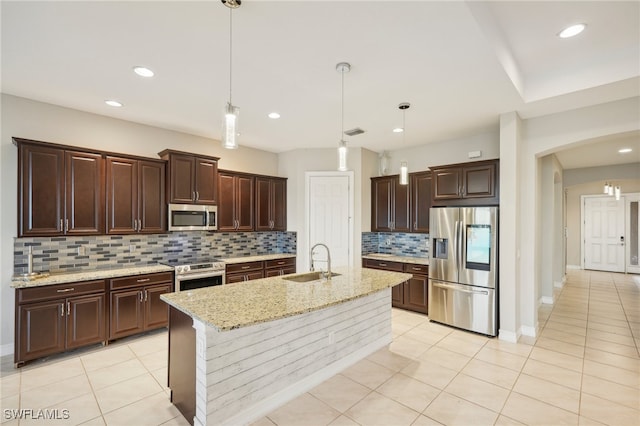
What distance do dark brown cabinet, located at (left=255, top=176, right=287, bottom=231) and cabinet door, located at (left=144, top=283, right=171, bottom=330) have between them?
6.28 ft

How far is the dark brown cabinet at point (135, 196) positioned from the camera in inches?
146

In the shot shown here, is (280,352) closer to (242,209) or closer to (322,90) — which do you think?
(322,90)

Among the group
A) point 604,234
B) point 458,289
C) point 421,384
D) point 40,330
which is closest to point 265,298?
point 421,384

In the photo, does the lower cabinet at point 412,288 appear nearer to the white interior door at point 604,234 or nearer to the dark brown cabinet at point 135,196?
→ the dark brown cabinet at point 135,196

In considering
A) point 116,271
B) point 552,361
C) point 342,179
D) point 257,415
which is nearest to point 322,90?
point 342,179

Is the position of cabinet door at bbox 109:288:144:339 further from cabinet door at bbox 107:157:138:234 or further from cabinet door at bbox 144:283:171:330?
cabinet door at bbox 107:157:138:234

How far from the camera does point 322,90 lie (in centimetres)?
312

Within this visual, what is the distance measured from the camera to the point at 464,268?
13.4 feet

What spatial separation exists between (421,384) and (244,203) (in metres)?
3.76

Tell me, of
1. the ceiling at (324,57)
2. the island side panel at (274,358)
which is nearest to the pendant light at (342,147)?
the ceiling at (324,57)

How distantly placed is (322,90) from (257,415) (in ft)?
9.94

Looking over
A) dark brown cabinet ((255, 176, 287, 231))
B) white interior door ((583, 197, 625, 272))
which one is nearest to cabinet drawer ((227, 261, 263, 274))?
dark brown cabinet ((255, 176, 287, 231))

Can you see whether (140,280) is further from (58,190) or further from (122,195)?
(58,190)

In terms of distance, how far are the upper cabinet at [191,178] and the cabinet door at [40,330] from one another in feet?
5.73
